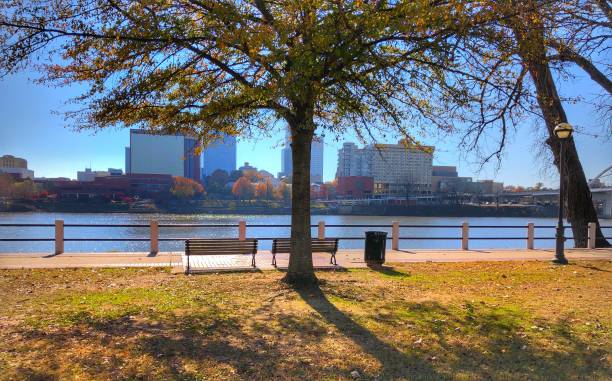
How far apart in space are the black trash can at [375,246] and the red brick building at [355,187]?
24.5 metres

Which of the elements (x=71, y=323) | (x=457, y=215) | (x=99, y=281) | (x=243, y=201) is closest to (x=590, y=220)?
(x=99, y=281)

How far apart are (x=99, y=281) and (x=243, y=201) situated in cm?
4965

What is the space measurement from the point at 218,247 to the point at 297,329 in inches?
216

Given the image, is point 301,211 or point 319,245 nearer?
point 301,211

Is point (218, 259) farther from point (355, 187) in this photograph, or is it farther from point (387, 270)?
point (355, 187)

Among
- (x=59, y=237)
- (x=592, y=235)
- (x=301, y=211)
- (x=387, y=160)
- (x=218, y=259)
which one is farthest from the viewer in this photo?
(x=592, y=235)

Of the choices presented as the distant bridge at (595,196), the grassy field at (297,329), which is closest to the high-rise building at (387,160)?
the grassy field at (297,329)

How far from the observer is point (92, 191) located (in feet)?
141

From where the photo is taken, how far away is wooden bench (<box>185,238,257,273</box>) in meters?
11.2

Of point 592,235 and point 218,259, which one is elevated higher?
point 592,235

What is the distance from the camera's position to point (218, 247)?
11.5 m

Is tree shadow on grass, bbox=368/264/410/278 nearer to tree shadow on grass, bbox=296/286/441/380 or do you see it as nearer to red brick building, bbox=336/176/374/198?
tree shadow on grass, bbox=296/286/441/380

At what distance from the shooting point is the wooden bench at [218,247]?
11164mm

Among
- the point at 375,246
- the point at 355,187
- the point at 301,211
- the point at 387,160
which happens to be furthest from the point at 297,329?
the point at 355,187
